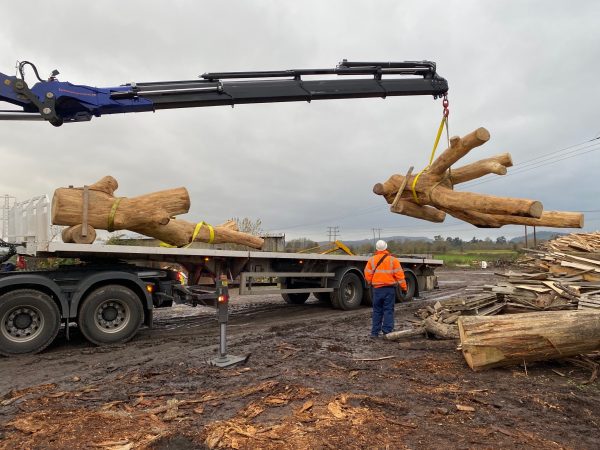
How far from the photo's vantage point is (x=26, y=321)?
256 inches

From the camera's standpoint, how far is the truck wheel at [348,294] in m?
10.9

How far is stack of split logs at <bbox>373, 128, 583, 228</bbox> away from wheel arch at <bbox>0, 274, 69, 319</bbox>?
17.9 ft

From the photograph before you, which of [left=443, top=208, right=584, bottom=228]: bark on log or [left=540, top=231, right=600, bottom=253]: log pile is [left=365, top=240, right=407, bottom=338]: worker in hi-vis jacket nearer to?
[left=443, top=208, right=584, bottom=228]: bark on log

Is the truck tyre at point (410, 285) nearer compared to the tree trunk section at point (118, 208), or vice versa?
the tree trunk section at point (118, 208)

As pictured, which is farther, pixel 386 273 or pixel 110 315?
pixel 386 273

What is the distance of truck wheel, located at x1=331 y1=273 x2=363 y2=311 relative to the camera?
10938mm

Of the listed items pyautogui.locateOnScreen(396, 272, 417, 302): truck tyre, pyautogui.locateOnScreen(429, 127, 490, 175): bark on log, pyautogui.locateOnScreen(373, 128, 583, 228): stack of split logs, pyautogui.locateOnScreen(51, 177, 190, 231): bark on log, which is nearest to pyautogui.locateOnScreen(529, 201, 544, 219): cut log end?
pyautogui.locateOnScreen(373, 128, 583, 228): stack of split logs

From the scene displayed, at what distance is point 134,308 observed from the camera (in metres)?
7.23

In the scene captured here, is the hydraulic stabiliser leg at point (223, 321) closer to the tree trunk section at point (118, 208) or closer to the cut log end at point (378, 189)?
the tree trunk section at point (118, 208)

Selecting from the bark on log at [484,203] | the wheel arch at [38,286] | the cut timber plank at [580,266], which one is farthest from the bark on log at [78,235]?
the cut timber plank at [580,266]

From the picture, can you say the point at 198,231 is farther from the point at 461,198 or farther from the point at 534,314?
the point at 534,314

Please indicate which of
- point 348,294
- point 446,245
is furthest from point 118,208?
point 446,245

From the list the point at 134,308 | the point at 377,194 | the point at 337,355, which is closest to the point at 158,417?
the point at 337,355

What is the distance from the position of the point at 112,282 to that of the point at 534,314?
6.32 m
